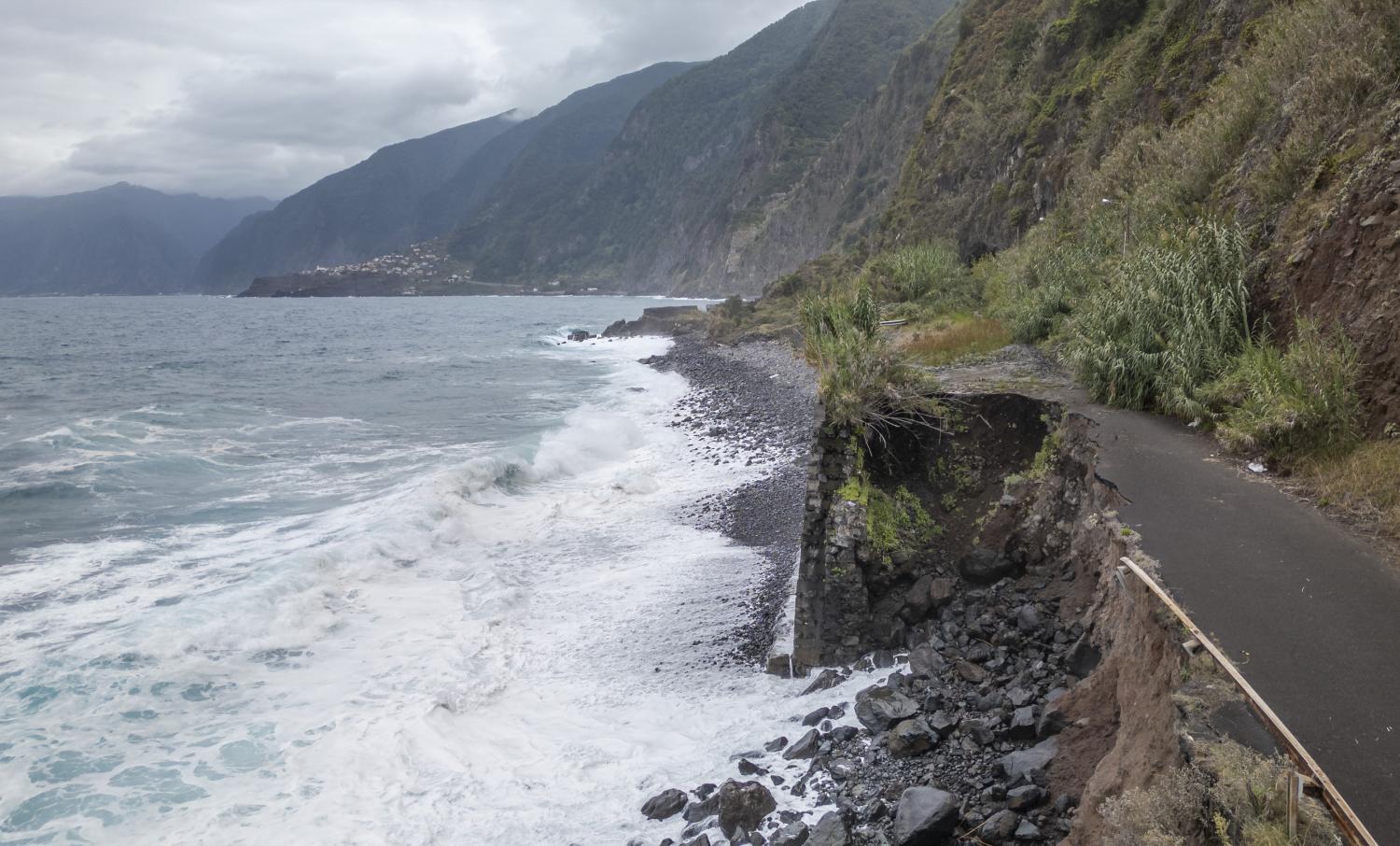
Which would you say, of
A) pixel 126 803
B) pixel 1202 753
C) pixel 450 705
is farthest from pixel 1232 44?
pixel 126 803

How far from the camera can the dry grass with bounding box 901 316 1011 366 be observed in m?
13.8

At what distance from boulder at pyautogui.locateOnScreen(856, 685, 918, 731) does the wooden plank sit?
2.42 meters

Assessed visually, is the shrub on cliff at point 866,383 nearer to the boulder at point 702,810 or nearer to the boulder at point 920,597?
the boulder at point 920,597

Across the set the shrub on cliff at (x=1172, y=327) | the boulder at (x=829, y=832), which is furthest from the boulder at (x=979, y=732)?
the shrub on cliff at (x=1172, y=327)

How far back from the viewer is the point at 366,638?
407 inches

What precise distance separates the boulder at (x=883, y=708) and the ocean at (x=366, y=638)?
33.3 inches

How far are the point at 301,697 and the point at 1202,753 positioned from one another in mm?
8784

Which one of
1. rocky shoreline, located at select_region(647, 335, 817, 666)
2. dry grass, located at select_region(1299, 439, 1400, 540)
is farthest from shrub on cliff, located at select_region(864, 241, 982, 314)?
dry grass, located at select_region(1299, 439, 1400, 540)

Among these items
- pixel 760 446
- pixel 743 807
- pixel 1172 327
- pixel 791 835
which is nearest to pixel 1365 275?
pixel 1172 327

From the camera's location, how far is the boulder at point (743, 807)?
19.4 ft

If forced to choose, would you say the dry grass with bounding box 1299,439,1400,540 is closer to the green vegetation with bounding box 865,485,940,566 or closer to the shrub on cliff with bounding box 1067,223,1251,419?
the shrub on cliff with bounding box 1067,223,1251,419

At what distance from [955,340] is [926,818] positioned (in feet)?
37.7

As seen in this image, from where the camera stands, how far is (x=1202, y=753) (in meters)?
3.80

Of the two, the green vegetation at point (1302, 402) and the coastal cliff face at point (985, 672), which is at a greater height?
the green vegetation at point (1302, 402)
